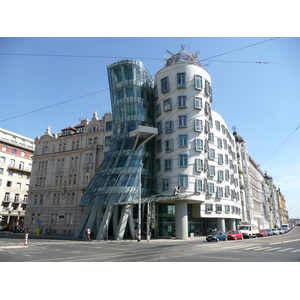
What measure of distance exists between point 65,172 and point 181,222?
28195mm

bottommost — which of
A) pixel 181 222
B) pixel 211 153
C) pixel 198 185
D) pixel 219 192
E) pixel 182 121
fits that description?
pixel 181 222

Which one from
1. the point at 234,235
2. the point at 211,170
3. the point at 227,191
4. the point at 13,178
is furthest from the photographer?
the point at 13,178

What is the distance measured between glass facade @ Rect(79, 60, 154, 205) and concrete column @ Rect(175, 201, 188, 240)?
5.44 m

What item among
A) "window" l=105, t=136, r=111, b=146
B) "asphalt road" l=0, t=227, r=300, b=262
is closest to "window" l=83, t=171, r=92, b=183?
"window" l=105, t=136, r=111, b=146

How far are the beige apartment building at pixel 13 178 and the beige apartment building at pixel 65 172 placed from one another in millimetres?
12128

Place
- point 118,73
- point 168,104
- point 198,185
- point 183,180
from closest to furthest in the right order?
point 183,180 < point 198,185 < point 168,104 < point 118,73

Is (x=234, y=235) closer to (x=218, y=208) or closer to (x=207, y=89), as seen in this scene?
(x=218, y=208)

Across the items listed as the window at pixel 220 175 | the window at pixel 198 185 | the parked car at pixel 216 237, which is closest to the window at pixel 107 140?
the window at pixel 198 185

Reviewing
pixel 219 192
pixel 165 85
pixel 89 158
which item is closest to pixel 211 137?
pixel 219 192

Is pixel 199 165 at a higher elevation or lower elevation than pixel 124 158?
lower

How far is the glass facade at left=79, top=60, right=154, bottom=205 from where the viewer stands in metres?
38.2

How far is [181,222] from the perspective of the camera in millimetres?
39469
